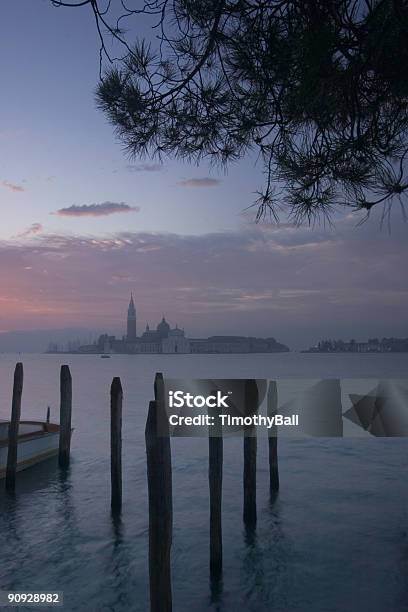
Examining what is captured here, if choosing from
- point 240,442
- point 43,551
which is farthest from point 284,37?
point 240,442

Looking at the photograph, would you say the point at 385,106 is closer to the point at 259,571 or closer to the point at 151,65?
the point at 151,65

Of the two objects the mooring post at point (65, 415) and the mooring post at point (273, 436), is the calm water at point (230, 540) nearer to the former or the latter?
the mooring post at point (273, 436)

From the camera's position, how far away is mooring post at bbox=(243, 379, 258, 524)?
9547 mm

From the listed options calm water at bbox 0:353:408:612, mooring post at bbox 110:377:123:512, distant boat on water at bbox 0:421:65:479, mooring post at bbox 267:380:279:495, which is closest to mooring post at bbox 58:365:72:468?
calm water at bbox 0:353:408:612

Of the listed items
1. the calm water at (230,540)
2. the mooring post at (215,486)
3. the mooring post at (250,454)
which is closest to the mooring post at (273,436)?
the calm water at (230,540)

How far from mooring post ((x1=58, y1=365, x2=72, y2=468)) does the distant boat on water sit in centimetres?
70

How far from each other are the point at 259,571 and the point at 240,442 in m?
14.9

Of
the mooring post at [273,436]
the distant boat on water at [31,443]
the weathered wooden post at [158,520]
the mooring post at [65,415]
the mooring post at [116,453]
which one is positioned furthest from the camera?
the mooring post at [65,415]

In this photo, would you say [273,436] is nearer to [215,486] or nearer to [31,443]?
[215,486]

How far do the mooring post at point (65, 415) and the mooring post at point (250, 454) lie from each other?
7144 millimetres

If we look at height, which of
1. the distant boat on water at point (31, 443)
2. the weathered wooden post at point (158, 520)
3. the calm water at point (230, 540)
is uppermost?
the weathered wooden post at point (158, 520)

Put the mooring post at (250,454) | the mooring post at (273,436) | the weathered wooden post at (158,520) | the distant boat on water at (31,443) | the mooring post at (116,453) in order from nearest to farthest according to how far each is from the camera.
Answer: the weathered wooden post at (158,520)
the mooring post at (250,454)
the mooring post at (116,453)
the mooring post at (273,436)
the distant boat on water at (31,443)

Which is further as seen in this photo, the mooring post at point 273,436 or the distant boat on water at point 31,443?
the distant boat on water at point 31,443

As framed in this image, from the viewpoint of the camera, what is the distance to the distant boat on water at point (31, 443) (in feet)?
47.8
